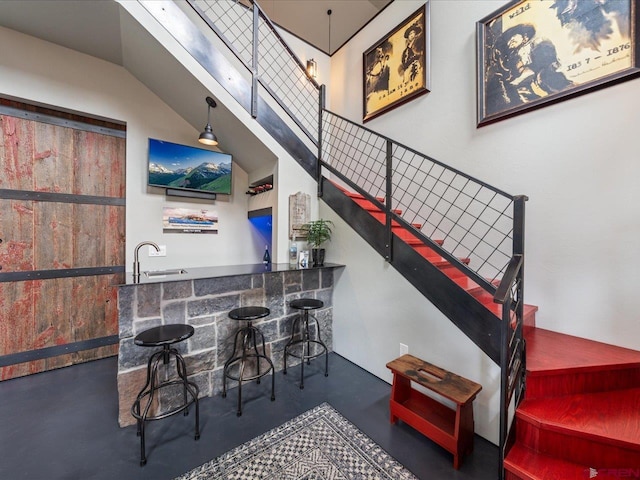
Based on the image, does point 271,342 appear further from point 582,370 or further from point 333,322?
point 582,370

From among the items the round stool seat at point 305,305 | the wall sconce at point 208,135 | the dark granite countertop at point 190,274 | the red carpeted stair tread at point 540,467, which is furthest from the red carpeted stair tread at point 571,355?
the wall sconce at point 208,135

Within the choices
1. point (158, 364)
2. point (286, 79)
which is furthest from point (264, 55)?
point (158, 364)

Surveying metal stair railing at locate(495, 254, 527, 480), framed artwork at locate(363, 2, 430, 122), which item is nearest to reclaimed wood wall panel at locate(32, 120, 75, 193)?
framed artwork at locate(363, 2, 430, 122)

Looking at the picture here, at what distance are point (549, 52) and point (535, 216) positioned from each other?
1277 mm

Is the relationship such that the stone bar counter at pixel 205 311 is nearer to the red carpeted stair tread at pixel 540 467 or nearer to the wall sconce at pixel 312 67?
the red carpeted stair tread at pixel 540 467

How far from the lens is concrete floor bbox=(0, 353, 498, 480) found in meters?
1.51

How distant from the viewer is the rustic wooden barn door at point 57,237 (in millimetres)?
2414

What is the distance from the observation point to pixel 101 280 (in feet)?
9.27

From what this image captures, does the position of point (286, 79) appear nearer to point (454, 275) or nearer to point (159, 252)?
point (159, 252)

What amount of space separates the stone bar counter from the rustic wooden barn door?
101 cm

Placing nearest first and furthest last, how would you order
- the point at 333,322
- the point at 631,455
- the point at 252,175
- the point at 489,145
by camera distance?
the point at 631,455 < the point at 489,145 < the point at 333,322 < the point at 252,175

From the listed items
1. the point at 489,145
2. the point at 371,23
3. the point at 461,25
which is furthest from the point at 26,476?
the point at 371,23

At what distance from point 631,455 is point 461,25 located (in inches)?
133

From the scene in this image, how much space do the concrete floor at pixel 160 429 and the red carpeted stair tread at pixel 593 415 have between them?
19.5 inches
